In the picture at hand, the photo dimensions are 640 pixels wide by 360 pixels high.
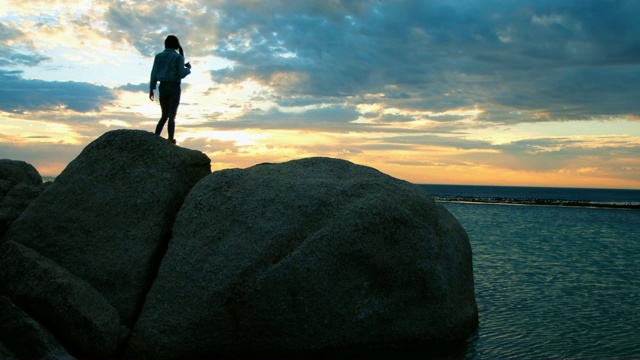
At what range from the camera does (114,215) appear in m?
9.29

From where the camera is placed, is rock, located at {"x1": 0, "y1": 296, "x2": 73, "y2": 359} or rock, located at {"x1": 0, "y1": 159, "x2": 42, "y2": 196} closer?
rock, located at {"x1": 0, "y1": 296, "x2": 73, "y2": 359}

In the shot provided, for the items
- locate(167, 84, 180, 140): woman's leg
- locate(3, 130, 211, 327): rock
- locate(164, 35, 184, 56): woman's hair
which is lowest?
locate(3, 130, 211, 327): rock

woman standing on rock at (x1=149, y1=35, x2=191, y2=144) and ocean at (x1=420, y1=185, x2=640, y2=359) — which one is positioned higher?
woman standing on rock at (x1=149, y1=35, x2=191, y2=144)

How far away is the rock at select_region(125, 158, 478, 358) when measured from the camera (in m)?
8.14

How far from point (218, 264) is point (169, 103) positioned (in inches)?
222

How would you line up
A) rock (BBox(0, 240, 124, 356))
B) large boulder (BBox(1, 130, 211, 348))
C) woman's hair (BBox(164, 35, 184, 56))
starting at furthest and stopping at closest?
woman's hair (BBox(164, 35, 184, 56)) < large boulder (BBox(1, 130, 211, 348)) < rock (BBox(0, 240, 124, 356))

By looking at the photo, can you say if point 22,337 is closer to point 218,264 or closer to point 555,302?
point 218,264

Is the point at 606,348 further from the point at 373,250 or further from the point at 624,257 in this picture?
the point at 624,257

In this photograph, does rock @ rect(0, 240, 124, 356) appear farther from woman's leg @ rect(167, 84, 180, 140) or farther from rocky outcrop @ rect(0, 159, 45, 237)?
woman's leg @ rect(167, 84, 180, 140)

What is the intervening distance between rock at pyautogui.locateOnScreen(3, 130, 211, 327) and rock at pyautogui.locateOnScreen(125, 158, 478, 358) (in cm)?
49

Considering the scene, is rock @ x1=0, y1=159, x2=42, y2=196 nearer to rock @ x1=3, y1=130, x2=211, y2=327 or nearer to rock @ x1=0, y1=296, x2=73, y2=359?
rock @ x1=3, y1=130, x2=211, y2=327

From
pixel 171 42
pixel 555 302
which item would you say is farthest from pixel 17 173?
pixel 555 302

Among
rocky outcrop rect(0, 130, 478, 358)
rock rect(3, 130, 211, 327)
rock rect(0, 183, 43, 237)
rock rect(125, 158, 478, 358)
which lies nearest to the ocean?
rocky outcrop rect(0, 130, 478, 358)

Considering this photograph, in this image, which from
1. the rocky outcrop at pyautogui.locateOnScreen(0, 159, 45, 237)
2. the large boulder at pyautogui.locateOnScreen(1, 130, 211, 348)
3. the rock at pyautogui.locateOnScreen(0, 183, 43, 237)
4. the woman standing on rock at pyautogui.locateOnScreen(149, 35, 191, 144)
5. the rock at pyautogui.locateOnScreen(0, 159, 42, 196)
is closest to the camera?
the large boulder at pyautogui.locateOnScreen(1, 130, 211, 348)
